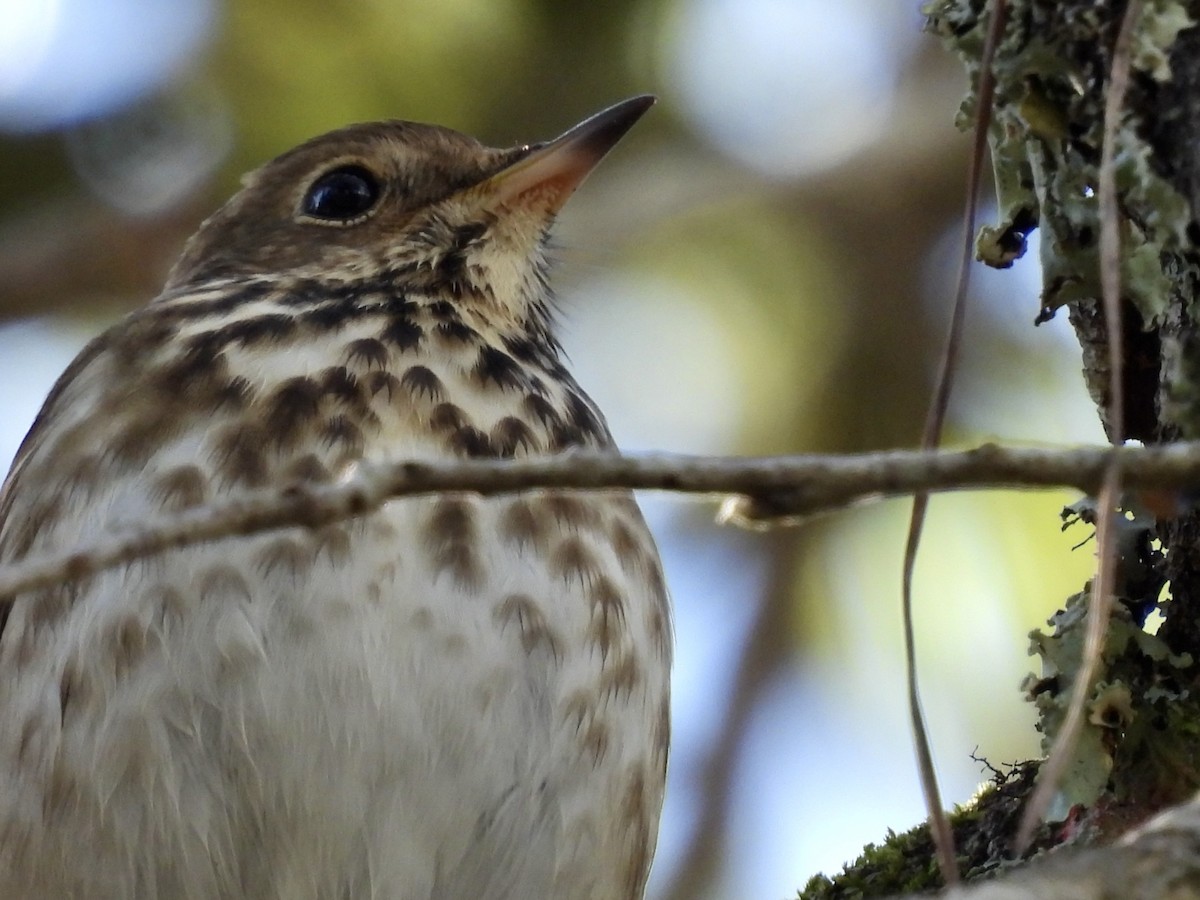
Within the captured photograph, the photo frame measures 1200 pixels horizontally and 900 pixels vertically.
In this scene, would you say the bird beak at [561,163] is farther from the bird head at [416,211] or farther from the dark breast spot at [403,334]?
the dark breast spot at [403,334]

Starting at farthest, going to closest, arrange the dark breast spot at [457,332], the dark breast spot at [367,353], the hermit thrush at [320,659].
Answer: the dark breast spot at [457,332]
the dark breast spot at [367,353]
the hermit thrush at [320,659]

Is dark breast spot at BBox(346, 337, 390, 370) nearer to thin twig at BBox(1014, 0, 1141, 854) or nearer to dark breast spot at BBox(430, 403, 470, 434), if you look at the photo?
dark breast spot at BBox(430, 403, 470, 434)

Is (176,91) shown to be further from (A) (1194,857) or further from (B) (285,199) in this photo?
(A) (1194,857)

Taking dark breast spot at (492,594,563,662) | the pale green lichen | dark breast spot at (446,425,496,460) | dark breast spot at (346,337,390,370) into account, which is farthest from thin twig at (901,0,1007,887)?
dark breast spot at (346,337,390,370)

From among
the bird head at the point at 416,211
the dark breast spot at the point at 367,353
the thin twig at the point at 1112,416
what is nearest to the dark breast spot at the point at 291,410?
the dark breast spot at the point at 367,353

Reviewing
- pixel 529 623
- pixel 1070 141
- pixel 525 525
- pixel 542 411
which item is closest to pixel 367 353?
pixel 542 411

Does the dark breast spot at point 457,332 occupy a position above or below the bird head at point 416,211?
below
